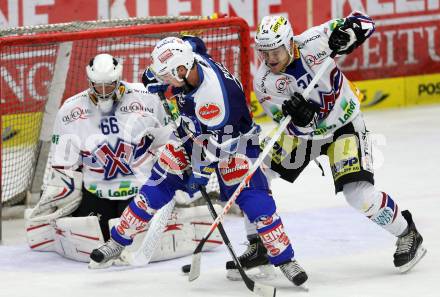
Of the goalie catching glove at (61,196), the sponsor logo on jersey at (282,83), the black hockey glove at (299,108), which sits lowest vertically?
the goalie catching glove at (61,196)

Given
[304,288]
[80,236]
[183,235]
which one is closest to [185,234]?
[183,235]

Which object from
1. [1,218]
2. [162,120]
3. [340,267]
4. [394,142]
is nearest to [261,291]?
[340,267]

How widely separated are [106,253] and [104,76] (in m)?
0.98

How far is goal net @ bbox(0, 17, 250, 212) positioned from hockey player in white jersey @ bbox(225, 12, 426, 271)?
1.18m

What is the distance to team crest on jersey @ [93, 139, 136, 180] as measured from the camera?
684 cm

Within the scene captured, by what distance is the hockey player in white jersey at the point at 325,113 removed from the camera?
595cm

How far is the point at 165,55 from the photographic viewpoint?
18.7ft

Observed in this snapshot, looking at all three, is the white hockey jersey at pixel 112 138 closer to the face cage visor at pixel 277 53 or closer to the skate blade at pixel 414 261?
the face cage visor at pixel 277 53

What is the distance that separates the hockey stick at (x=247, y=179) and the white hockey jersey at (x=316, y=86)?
7 centimetres

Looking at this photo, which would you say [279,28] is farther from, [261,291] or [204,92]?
[261,291]

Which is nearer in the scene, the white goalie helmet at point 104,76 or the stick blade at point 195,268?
the stick blade at point 195,268

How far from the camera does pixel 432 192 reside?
311 inches

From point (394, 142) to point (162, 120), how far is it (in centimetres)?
294

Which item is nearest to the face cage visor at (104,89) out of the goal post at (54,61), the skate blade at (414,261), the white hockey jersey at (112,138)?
the white hockey jersey at (112,138)
